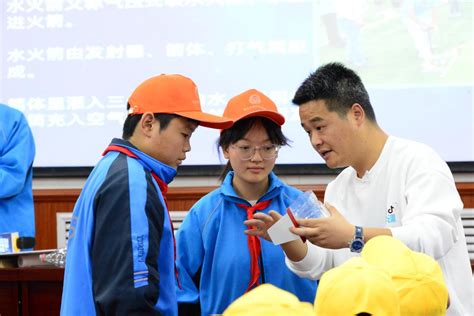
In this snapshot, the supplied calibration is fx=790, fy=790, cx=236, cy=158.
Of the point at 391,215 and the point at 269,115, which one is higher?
the point at 269,115

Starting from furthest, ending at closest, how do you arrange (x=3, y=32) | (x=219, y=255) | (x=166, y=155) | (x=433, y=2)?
(x=3, y=32) < (x=433, y=2) < (x=219, y=255) < (x=166, y=155)

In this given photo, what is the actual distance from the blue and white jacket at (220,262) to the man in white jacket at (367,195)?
0.20 m

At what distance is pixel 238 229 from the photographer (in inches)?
94.7

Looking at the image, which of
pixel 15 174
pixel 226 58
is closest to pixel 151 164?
pixel 15 174

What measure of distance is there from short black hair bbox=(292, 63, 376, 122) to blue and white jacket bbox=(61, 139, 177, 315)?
56cm

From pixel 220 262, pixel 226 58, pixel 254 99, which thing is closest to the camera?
pixel 220 262

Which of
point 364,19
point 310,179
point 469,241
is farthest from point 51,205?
point 469,241

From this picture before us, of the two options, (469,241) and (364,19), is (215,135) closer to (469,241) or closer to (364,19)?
(364,19)

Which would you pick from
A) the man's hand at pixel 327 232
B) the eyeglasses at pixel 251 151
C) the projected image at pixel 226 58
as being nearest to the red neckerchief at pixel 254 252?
the eyeglasses at pixel 251 151

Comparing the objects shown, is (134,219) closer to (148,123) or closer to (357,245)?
(148,123)

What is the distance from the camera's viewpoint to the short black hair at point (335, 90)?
220 cm

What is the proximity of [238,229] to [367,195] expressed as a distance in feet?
1.44

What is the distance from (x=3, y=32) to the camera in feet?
15.8

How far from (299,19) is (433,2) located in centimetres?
76
